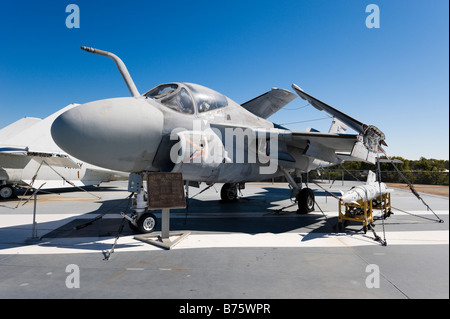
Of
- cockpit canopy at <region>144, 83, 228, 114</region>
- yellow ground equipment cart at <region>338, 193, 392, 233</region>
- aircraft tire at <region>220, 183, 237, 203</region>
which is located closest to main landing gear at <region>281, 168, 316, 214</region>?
yellow ground equipment cart at <region>338, 193, 392, 233</region>

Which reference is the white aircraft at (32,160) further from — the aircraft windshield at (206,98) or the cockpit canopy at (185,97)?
the aircraft windshield at (206,98)

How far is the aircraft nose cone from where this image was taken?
189 inches

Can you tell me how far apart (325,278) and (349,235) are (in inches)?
130

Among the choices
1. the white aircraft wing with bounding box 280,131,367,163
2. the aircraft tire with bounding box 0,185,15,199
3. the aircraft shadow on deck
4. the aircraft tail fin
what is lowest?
the aircraft shadow on deck

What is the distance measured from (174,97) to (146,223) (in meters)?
3.28

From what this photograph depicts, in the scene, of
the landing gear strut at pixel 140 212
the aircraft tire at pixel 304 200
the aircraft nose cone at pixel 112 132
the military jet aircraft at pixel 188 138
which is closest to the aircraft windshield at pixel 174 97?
the military jet aircraft at pixel 188 138

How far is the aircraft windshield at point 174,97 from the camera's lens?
622cm

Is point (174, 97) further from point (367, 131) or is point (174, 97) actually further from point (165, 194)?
point (367, 131)

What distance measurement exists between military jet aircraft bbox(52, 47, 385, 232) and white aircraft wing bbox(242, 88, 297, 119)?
3.69m

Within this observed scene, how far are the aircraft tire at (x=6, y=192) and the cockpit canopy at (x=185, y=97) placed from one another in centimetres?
1292

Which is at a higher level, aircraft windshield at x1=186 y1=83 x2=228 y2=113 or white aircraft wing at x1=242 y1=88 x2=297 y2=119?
white aircraft wing at x1=242 y1=88 x2=297 y2=119

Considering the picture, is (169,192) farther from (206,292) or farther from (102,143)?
(206,292)

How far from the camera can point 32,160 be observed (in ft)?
49.7

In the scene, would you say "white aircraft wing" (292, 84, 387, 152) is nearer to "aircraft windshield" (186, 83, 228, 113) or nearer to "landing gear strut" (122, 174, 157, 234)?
"aircraft windshield" (186, 83, 228, 113)
